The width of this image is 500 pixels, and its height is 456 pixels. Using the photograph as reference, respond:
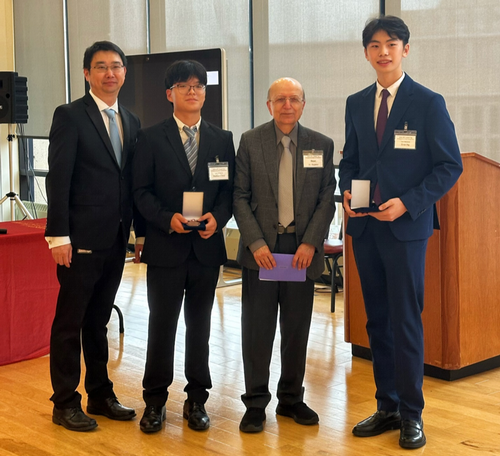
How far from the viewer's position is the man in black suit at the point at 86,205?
10.4 feet

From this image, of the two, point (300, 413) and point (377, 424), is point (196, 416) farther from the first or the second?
point (377, 424)

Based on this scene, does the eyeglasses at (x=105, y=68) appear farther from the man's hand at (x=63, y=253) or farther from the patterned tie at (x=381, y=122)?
the patterned tie at (x=381, y=122)

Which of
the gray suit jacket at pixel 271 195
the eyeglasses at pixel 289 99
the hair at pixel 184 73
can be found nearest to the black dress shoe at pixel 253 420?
the gray suit jacket at pixel 271 195

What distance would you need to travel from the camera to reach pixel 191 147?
327cm

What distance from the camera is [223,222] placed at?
3270 millimetres

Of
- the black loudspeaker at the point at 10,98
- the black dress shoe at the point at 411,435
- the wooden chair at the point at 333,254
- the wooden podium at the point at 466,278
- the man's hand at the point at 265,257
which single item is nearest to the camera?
the black dress shoe at the point at 411,435

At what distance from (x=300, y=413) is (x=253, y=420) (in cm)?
24

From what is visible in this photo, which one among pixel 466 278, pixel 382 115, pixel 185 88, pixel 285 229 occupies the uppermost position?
pixel 185 88

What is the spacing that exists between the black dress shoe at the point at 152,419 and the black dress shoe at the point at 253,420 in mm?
368

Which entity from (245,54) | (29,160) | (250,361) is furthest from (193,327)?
(29,160)

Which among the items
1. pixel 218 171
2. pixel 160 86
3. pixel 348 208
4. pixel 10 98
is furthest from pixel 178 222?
pixel 10 98

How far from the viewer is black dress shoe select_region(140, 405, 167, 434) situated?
3266 millimetres

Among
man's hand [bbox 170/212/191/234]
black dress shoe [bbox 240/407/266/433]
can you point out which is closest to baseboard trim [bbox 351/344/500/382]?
black dress shoe [bbox 240/407/266/433]

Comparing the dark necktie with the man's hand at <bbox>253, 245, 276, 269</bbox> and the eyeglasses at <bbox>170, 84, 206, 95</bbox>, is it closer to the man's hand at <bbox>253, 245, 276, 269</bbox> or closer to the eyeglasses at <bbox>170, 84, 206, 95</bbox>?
the man's hand at <bbox>253, 245, 276, 269</bbox>
